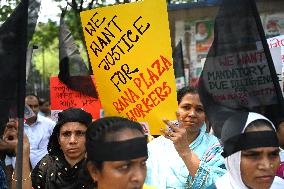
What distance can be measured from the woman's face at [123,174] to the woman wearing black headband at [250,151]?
51cm

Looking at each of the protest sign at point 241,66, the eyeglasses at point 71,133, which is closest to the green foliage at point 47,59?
the eyeglasses at point 71,133

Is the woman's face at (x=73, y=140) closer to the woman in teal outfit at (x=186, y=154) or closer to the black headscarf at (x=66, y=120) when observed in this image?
the black headscarf at (x=66, y=120)

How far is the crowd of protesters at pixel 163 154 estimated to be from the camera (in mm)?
2781

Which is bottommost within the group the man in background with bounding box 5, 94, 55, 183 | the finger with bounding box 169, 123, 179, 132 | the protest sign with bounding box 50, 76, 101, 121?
the man in background with bounding box 5, 94, 55, 183

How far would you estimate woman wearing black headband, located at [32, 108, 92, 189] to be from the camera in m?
4.14

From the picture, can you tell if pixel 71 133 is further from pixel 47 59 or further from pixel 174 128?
pixel 47 59

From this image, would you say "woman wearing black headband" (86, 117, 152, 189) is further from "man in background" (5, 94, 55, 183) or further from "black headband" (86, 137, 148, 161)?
"man in background" (5, 94, 55, 183)

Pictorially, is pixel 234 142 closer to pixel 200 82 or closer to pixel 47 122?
pixel 200 82

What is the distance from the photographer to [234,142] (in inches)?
117

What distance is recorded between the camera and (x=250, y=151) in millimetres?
2943

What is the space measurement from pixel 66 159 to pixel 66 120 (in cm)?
30

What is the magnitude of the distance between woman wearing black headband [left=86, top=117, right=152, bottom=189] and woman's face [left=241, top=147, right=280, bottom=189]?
0.54m

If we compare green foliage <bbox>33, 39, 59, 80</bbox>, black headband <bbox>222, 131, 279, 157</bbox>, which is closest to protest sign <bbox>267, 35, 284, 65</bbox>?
black headband <bbox>222, 131, 279, 157</bbox>

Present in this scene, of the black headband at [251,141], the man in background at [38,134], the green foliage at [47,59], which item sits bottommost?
the man in background at [38,134]
